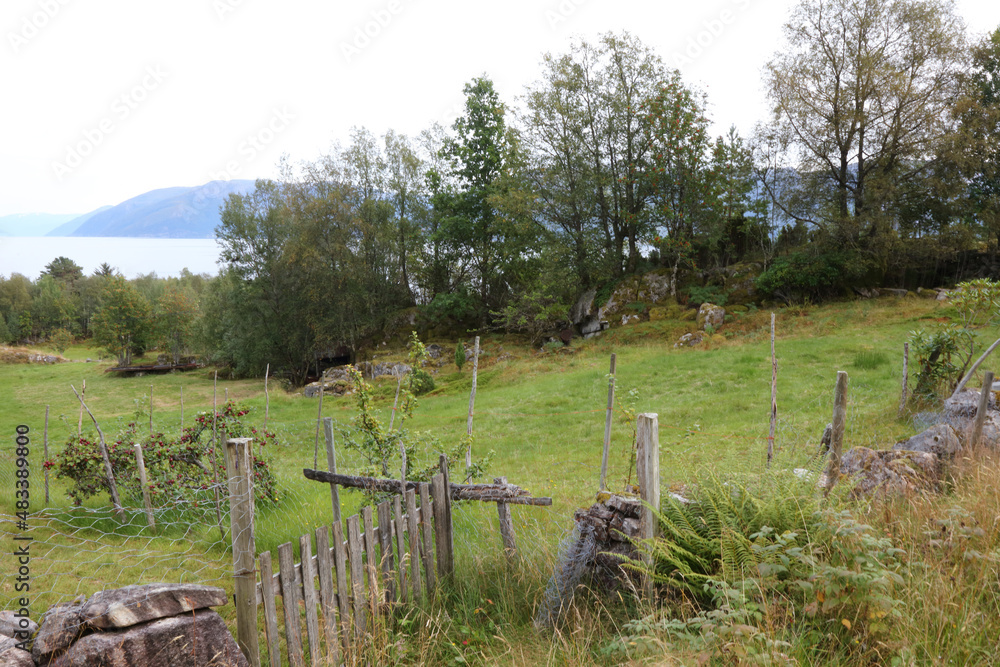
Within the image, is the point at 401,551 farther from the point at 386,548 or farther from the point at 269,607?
the point at 269,607

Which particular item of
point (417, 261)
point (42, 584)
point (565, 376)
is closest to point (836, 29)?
point (565, 376)

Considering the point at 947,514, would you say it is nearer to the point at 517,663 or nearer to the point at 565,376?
the point at 517,663


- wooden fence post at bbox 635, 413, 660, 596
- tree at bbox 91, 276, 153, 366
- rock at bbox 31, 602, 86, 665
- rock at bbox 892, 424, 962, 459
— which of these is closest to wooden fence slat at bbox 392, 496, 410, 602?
wooden fence post at bbox 635, 413, 660, 596

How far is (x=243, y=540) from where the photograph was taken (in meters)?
3.13

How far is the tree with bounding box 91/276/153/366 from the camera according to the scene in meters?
36.3

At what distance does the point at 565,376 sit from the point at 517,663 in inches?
568

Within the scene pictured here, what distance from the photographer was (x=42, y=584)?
4930 millimetres

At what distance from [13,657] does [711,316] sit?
2146cm

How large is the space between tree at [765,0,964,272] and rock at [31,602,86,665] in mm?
25134

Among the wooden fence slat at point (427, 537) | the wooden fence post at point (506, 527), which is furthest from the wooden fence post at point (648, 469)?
the wooden fence slat at point (427, 537)

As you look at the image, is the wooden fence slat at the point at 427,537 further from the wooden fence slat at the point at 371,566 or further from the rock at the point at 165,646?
the rock at the point at 165,646

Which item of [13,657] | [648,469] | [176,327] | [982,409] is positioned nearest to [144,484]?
[13,657]

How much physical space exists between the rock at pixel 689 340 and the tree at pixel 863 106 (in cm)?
780

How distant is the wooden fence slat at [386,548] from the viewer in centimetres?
375
